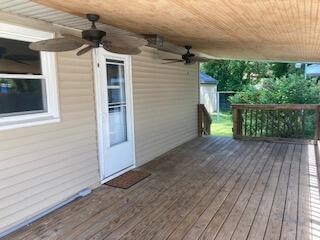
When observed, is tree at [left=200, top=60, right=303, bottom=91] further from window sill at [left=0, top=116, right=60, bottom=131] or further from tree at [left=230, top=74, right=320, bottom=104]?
Answer: window sill at [left=0, top=116, right=60, bottom=131]

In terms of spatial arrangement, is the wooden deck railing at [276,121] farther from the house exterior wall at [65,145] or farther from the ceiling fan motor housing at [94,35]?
the ceiling fan motor housing at [94,35]

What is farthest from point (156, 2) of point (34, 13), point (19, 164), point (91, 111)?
point (19, 164)

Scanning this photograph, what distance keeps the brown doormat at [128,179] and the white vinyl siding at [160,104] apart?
488 millimetres

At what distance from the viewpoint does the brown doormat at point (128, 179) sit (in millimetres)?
4234

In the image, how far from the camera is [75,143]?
12.5ft

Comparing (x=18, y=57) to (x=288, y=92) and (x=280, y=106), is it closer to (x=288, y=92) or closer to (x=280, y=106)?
(x=280, y=106)

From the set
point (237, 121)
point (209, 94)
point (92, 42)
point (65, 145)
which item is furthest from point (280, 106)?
point (209, 94)

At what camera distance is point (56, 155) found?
139 inches

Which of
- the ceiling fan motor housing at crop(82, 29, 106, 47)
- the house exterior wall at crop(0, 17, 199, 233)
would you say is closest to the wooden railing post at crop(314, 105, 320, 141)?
the house exterior wall at crop(0, 17, 199, 233)

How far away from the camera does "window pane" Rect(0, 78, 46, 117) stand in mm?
2998

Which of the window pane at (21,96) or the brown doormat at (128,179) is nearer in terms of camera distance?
the window pane at (21,96)

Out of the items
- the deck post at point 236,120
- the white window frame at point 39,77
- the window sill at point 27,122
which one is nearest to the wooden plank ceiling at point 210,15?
the white window frame at point 39,77

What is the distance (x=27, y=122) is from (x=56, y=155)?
59cm

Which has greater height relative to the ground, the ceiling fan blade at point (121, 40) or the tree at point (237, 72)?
the tree at point (237, 72)
